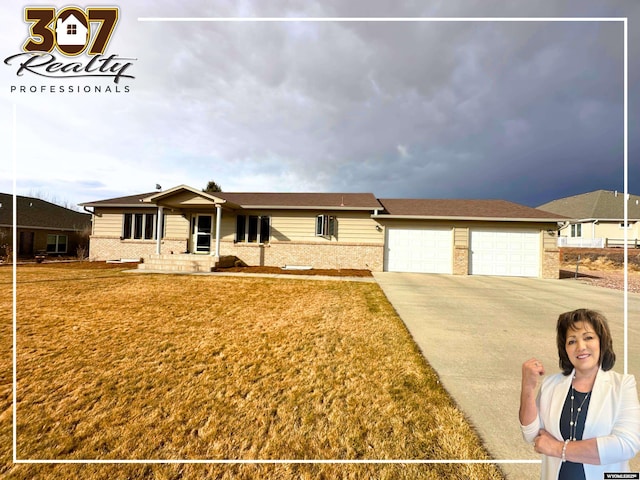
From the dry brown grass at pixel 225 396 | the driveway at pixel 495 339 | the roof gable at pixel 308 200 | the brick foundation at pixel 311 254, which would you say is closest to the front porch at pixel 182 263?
the brick foundation at pixel 311 254

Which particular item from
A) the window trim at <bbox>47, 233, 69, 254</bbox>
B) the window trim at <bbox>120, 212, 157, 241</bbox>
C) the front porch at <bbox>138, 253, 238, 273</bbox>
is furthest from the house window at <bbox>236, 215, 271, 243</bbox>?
the window trim at <bbox>47, 233, 69, 254</bbox>

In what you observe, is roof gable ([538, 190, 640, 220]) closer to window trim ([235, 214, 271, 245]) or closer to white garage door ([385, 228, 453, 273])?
white garage door ([385, 228, 453, 273])

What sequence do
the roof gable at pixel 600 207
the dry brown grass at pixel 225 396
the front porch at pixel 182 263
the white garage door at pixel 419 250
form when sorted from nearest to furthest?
the dry brown grass at pixel 225 396 → the front porch at pixel 182 263 → the white garage door at pixel 419 250 → the roof gable at pixel 600 207

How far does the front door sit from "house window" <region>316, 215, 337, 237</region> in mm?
5796

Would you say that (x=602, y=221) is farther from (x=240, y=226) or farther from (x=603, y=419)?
(x=603, y=419)

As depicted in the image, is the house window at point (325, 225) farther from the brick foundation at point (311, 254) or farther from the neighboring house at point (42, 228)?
the neighboring house at point (42, 228)

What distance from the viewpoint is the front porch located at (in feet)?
37.6

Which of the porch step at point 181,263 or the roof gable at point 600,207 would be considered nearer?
the porch step at point 181,263

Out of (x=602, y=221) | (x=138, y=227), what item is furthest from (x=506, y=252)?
(x=602, y=221)

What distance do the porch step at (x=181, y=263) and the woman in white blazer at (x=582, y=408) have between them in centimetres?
1184

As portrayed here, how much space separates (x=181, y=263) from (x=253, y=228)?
12.5ft

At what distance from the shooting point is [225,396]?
245 cm

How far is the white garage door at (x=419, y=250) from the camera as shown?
41.5 ft

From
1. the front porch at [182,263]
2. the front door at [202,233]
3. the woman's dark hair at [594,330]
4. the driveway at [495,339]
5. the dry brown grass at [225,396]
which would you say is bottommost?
the dry brown grass at [225,396]
